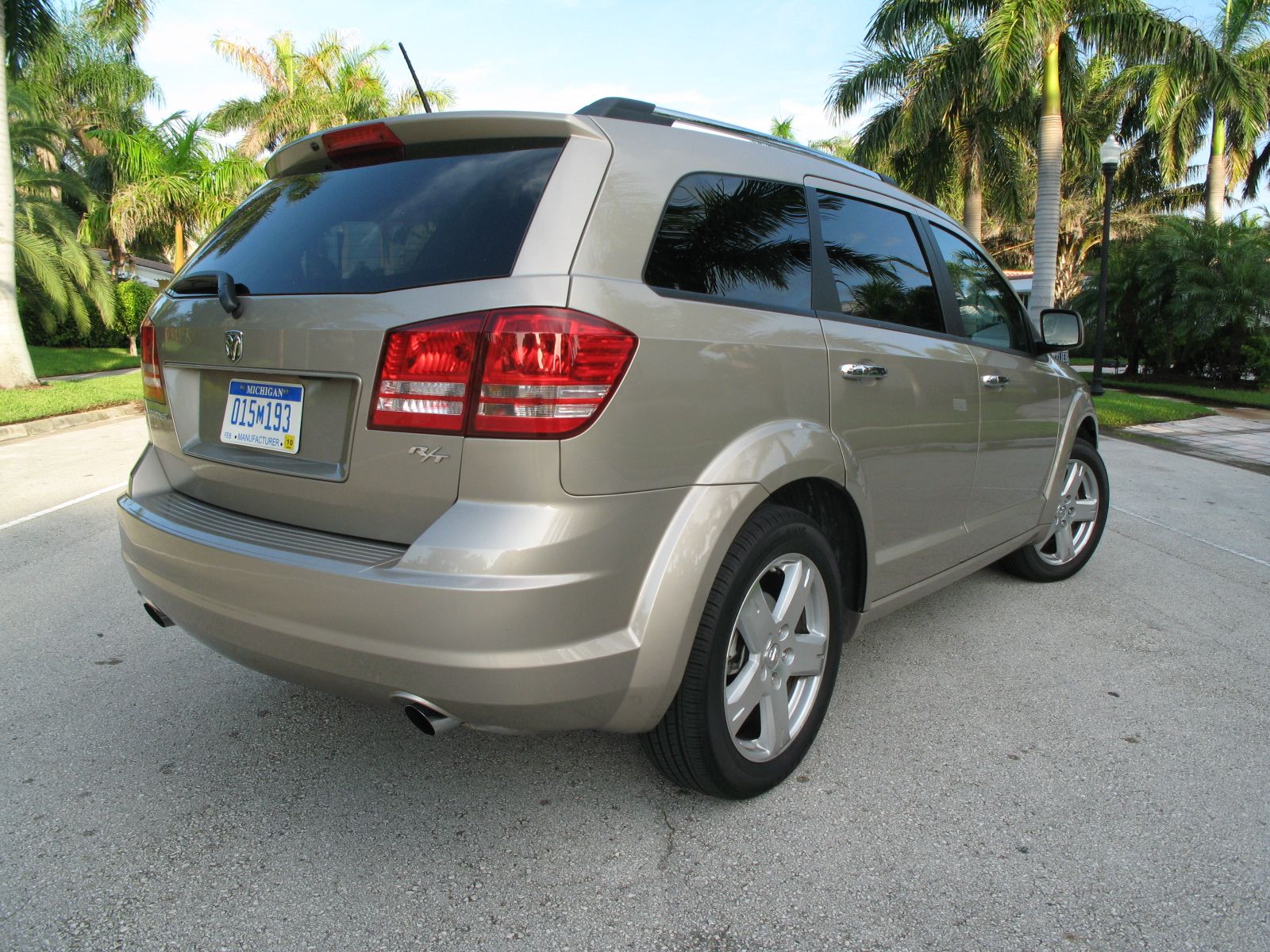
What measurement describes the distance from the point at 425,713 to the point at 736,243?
4.67ft

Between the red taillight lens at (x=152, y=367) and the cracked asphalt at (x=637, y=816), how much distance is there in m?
1.07

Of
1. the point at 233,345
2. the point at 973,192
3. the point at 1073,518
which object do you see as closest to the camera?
the point at 233,345

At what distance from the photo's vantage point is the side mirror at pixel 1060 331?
3.91 metres

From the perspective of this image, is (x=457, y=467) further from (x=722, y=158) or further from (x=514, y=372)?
(x=722, y=158)

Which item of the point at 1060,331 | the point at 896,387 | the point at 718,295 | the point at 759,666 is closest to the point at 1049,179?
the point at 1060,331

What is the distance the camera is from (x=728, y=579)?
2.21 m

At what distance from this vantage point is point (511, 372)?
187cm

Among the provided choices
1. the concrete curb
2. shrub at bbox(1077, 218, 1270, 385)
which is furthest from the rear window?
shrub at bbox(1077, 218, 1270, 385)

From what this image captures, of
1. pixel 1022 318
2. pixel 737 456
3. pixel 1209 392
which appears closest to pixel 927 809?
pixel 737 456

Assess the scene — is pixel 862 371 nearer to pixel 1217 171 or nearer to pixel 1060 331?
pixel 1060 331

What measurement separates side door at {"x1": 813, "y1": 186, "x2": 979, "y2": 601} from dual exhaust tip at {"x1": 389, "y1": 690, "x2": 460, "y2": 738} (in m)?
1.33

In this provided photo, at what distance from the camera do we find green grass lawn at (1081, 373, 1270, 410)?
1636cm

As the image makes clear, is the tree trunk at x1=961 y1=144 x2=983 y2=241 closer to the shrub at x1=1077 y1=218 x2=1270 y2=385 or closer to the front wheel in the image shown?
the shrub at x1=1077 y1=218 x2=1270 y2=385

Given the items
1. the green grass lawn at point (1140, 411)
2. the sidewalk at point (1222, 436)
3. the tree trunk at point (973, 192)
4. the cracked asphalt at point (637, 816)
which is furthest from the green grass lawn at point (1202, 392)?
the cracked asphalt at point (637, 816)
